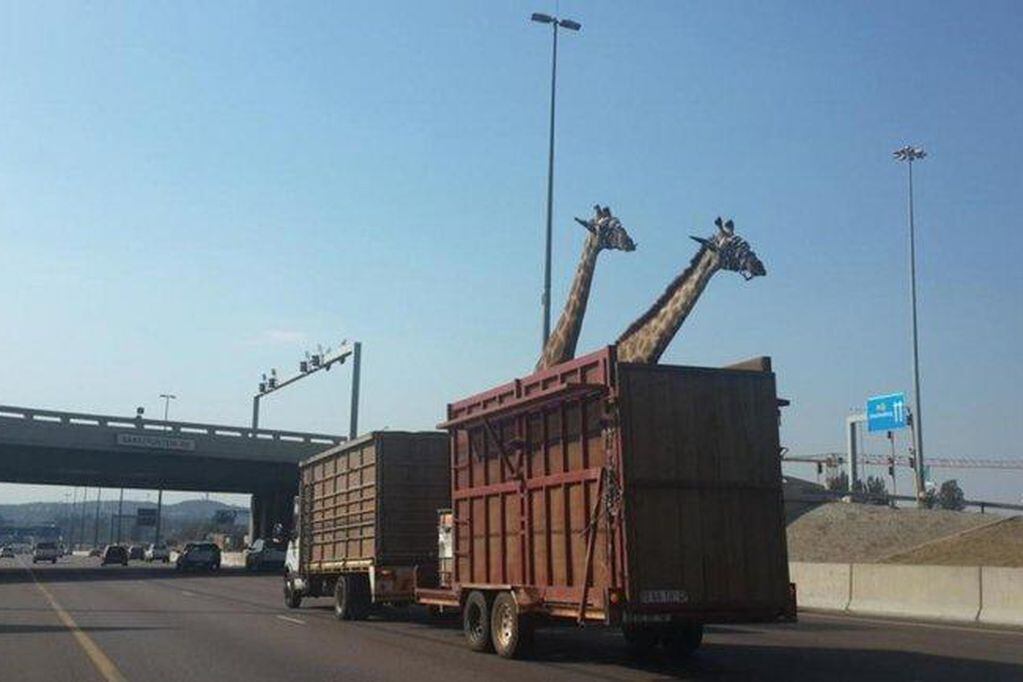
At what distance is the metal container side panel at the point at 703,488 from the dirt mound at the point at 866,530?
91.6 ft

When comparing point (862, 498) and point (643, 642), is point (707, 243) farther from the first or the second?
point (862, 498)

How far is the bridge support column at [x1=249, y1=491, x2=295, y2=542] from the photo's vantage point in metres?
73.6

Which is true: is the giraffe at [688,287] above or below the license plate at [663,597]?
above

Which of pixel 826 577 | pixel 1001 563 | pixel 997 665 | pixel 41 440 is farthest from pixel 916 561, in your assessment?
pixel 41 440

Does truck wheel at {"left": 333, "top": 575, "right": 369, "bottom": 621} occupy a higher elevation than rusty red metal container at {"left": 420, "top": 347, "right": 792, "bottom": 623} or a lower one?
lower

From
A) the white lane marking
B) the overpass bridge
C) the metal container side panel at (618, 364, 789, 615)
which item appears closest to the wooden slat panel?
the white lane marking

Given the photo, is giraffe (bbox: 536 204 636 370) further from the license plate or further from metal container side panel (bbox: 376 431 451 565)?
the license plate

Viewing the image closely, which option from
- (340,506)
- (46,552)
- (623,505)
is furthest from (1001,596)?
(46,552)

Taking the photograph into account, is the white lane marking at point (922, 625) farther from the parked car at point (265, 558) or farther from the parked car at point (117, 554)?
the parked car at point (117, 554)

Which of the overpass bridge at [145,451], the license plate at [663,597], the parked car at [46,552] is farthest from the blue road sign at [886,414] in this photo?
the parked car at [46,552]

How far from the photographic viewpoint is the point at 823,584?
26.8 meters

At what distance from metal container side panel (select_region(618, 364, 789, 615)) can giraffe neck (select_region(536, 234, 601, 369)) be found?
641 inches

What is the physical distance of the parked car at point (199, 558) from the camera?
60281 mm

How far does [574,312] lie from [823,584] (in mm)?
9213
